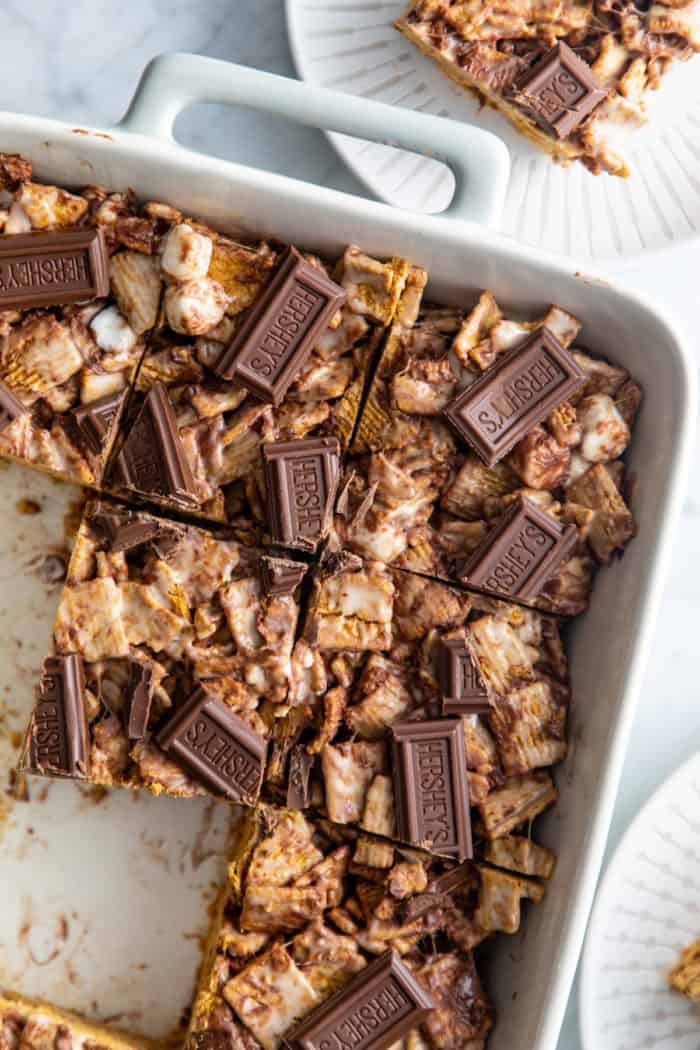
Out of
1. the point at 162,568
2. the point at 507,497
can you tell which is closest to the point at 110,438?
the point at 162,568

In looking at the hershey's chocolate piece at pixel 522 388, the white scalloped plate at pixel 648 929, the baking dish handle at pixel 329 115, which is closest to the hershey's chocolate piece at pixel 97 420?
the baking dish handle at pixel 329 115

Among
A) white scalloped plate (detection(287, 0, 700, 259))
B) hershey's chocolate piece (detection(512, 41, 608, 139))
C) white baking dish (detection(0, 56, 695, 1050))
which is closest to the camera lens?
white baking dish (detection(0, 56, 695, 1050))

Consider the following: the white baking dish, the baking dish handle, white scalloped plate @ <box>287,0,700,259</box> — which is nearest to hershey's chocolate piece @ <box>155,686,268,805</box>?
the white baking dish

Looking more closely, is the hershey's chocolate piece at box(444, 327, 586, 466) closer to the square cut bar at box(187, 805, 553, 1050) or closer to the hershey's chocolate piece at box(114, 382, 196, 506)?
the hershey's chocolate piece at box(114, 382, 196, 506)

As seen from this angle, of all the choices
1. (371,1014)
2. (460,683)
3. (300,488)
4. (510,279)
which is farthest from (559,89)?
(371,1014)

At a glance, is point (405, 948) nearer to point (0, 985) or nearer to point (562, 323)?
point (0, 985)

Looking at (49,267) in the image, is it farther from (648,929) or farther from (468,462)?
(648,929)
